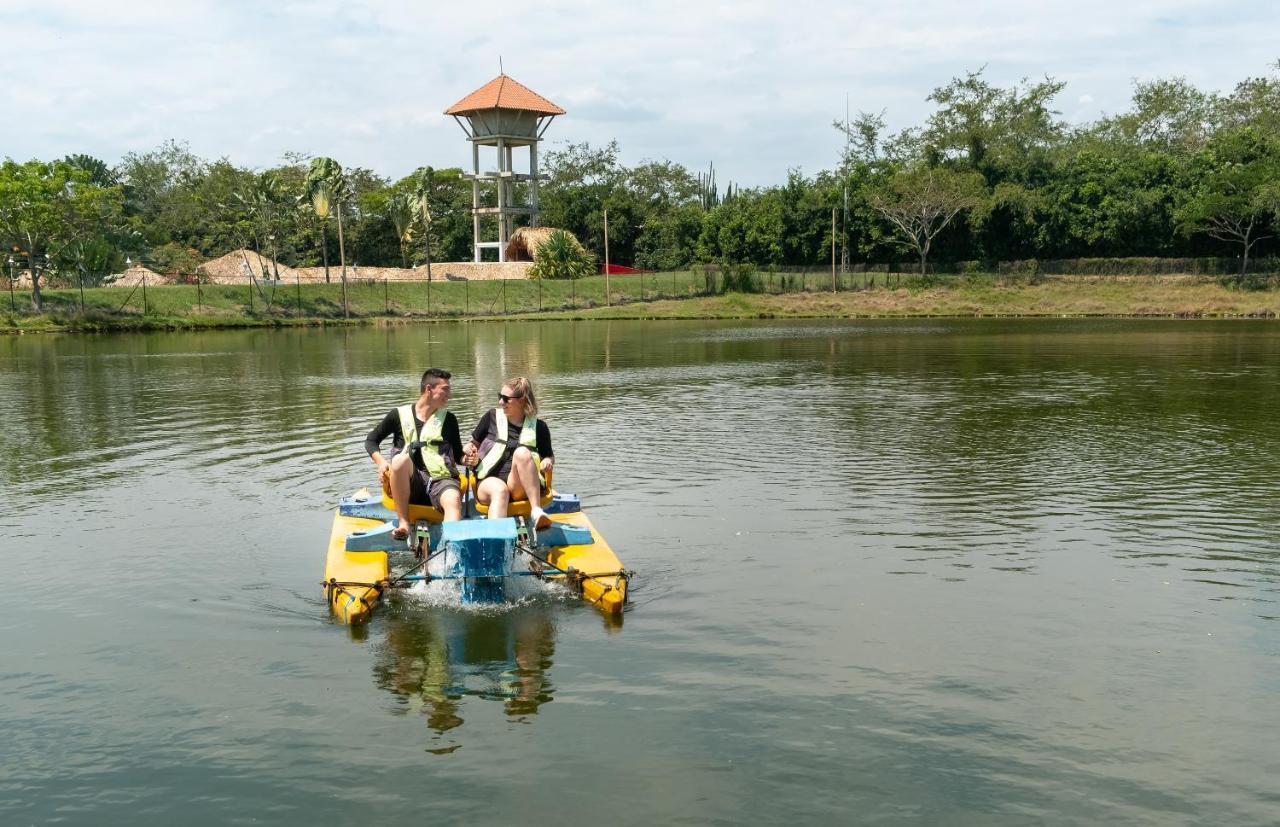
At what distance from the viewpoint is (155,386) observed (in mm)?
30234

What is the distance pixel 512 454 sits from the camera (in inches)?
441

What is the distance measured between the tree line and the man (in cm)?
5702

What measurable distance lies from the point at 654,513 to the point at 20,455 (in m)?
11.3

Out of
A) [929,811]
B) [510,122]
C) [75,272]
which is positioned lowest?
[929,811]

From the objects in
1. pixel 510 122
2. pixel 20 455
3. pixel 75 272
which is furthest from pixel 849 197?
pixel 20 455

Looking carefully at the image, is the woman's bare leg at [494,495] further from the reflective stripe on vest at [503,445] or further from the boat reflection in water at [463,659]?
the boat reflection in water at [463,659]

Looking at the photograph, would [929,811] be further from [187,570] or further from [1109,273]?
[1109,273]

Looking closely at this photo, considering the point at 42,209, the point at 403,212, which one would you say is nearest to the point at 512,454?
the point at 42,209

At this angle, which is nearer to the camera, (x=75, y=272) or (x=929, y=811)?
(x=929, y=811)

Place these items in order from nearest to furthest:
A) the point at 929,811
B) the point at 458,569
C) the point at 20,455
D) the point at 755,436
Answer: the point at 929,811 → the point at 458,569 → the point at 20,455 → the point at 755,436

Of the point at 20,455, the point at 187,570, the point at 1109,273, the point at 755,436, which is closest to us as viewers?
the point at 187,570

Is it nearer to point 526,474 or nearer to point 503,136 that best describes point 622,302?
point 503,136

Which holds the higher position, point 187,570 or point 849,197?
point 849,197

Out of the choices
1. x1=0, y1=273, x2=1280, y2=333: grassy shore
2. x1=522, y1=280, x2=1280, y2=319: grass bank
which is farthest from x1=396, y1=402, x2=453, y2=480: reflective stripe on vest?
x1=522, y1=280, x2=1280, y2=319: grass bank
